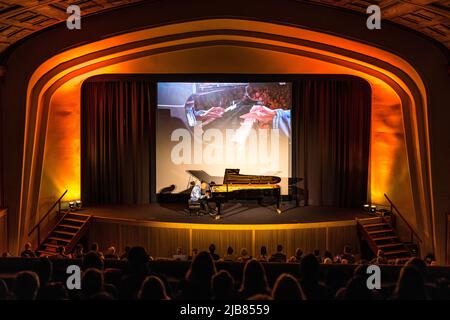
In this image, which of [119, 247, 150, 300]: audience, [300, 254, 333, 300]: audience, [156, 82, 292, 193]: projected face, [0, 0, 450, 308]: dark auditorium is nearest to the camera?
[300, 254, 333, 300]: audience

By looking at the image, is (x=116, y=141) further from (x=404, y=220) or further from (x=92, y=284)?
(x=92, y=284)

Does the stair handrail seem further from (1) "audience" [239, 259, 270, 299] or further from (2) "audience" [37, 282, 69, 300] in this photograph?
(2) "audience" [37, 282, 69, 300]

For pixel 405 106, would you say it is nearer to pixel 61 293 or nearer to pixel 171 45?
pixel 171 45

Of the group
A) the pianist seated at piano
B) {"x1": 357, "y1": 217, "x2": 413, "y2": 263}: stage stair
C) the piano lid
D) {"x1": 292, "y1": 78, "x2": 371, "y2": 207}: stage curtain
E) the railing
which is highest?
{"x1": 292, "y1": 78, "x2": 371, "y2": 207}: stage curtain

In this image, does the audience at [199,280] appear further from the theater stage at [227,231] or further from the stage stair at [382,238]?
the stage stair at [382,238]

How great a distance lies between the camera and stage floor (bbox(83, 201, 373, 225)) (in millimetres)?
14906

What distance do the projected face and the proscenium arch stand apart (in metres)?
1.49

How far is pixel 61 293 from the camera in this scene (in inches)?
165

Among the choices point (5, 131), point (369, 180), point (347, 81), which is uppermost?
point (347, 81)

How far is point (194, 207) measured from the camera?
1541 centimetres

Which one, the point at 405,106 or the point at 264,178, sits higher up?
the point at 405,106

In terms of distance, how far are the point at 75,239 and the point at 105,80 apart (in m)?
5.01

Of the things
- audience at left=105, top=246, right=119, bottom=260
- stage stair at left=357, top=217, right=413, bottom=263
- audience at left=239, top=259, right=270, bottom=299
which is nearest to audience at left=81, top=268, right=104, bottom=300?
audience at left=239, top=259, right=270, bottom=299

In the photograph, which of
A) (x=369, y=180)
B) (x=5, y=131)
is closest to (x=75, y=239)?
(x=5, y=131)
